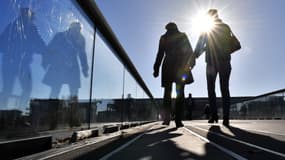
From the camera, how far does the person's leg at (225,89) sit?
8357 millimetres

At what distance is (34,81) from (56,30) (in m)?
0.81

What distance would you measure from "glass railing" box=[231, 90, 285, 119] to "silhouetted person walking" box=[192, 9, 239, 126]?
1137 centimetres

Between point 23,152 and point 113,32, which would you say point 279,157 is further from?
point 113,32

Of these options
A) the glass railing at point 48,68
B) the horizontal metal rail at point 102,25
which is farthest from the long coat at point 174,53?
the glass railing at point 48,68

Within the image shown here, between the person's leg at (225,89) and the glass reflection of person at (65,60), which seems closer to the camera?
the glass reflection of person at (65,60)

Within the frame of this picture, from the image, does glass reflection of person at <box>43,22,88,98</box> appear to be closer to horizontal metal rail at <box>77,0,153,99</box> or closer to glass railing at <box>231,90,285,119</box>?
horizontal metal rail at <box>77,0,153,99</box>

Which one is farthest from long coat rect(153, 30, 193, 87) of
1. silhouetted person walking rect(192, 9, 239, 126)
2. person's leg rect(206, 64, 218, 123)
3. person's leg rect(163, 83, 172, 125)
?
person's leg rect(206, 64, 218, 123)

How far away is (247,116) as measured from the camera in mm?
24500

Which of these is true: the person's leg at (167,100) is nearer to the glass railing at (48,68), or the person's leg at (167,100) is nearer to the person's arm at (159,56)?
the person's arm at (159,56)

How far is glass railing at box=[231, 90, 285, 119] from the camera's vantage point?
19.8 metres

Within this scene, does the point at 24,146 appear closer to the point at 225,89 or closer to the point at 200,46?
the point at 225,89

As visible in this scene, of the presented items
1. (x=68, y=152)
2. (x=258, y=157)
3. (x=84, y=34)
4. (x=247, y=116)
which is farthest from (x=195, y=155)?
(x=247, y=116)

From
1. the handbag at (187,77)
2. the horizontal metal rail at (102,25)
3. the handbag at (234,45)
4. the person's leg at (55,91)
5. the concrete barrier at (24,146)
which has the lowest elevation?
the concrete barrier at (24,146)

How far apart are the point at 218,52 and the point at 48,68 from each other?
6331mm
